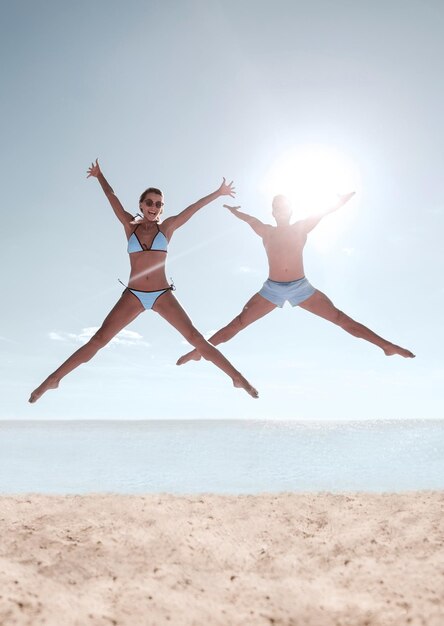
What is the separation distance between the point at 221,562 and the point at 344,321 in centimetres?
388

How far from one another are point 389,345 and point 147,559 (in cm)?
477

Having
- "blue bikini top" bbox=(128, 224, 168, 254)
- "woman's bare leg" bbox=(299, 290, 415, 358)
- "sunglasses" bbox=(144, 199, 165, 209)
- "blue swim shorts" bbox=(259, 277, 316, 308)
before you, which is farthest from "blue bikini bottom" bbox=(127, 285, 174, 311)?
"woman's bare leg" bbox=(299, 290, 415, 358)

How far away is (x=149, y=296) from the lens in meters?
7.45

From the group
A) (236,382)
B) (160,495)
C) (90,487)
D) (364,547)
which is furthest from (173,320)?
(90,487)

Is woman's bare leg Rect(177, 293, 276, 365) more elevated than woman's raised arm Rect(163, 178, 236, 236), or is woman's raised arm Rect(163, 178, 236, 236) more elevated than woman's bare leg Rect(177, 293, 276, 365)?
woman's raised arm Rect(163, 178, 236, 236)

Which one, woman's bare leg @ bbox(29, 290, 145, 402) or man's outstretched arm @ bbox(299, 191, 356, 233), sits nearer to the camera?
woman's bare leg @ bbox(29, 290, 145, 402)

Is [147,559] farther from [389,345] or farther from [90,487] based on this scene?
[90,487]

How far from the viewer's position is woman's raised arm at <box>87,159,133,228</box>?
25.2ft

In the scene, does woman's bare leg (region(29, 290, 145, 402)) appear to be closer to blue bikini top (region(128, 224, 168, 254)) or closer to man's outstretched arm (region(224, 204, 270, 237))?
blue bikini top (region(128, 224, 168, 254))

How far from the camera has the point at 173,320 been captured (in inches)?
296

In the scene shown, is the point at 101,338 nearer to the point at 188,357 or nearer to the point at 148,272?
the point at 148,272

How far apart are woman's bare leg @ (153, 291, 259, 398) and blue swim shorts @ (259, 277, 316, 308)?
57.9 inches

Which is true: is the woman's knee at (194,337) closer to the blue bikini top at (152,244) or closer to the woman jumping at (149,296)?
the woman jumping at (149,296)

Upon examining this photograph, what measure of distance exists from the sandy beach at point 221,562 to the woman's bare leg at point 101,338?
7.61 feet
